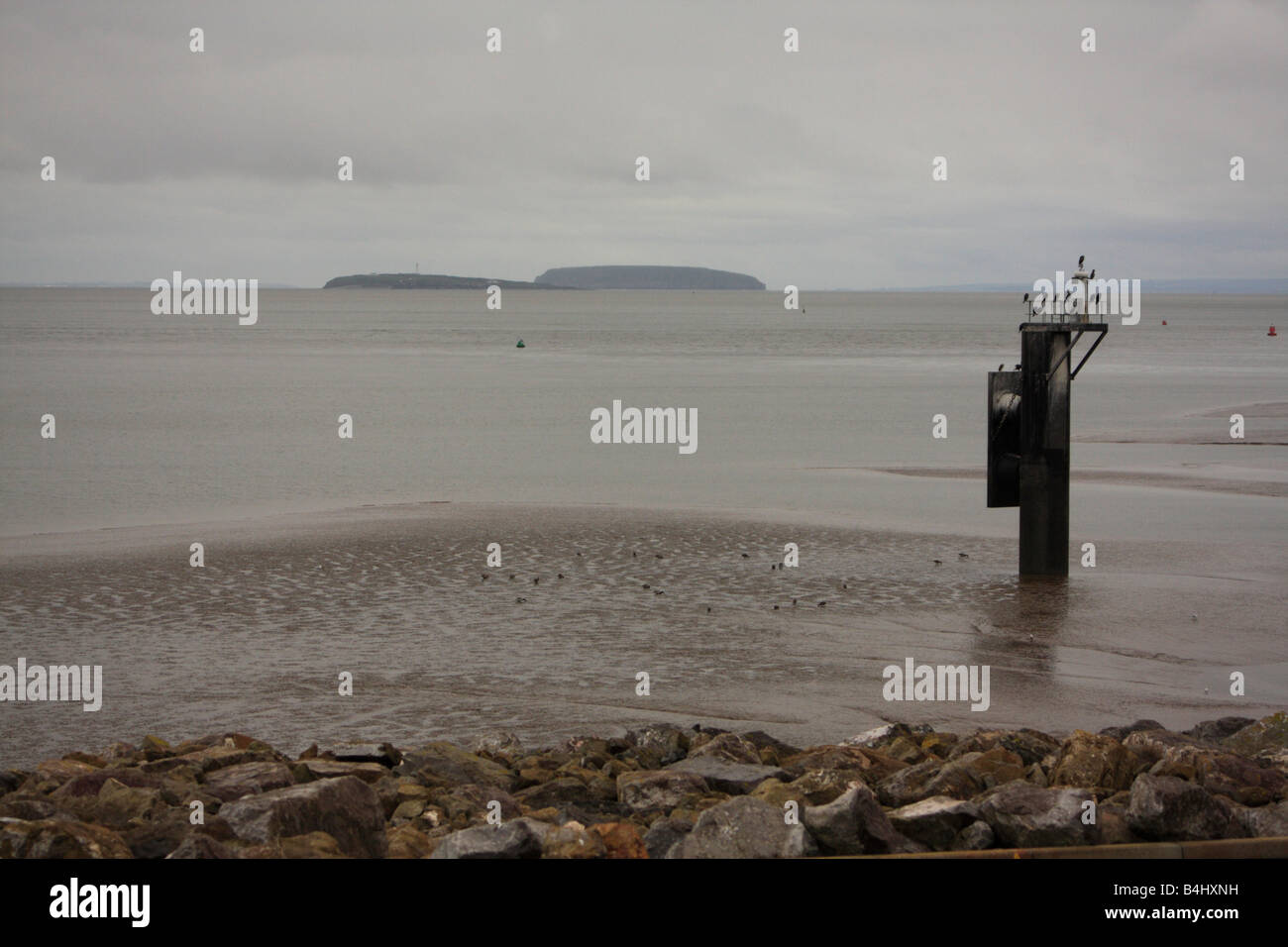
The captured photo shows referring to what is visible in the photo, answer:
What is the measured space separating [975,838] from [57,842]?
5.56 m

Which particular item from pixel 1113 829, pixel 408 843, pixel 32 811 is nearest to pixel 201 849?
pixel 408 843

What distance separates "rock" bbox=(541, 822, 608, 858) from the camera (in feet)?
28.1

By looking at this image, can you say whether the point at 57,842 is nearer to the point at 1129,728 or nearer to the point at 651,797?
the point at 651,797

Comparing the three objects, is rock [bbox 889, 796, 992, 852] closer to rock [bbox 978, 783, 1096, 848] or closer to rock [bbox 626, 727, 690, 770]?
rock [bbox 978, 783, 1096, 848]

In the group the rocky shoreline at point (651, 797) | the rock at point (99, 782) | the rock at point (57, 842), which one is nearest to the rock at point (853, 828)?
the rocky shoreline at point (651, 797)

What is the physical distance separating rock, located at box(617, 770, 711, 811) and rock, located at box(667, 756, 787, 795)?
0.65 feet

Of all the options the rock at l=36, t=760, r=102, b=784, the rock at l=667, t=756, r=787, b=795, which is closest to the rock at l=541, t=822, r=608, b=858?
the rock at l=667, t=756, r=787, b=795

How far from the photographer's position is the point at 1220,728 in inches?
509

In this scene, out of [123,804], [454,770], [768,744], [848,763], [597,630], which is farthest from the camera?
[597,630]

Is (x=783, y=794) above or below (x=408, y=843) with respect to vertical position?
above

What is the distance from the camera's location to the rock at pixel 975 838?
9.32m

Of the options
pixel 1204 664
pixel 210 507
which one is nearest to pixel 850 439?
pixel 210 507

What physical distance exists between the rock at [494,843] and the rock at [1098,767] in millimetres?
A: 4164

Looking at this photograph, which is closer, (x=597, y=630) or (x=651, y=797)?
(x=651, y=797)
